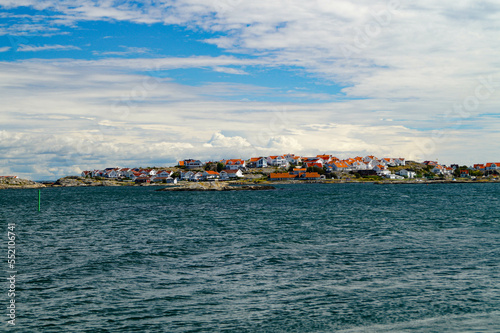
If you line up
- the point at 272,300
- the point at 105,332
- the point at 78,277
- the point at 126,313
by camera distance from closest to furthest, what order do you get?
the point at 105,332, the point at 126,313, the point at 272,300, the point at 78,277

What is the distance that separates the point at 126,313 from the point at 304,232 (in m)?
27.0

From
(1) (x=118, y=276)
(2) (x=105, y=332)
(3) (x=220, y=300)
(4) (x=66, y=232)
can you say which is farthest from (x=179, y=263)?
(4) (x=66, y=232)

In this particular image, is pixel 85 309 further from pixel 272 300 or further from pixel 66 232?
pixel 66 232

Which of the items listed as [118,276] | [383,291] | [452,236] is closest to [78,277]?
[118,276]

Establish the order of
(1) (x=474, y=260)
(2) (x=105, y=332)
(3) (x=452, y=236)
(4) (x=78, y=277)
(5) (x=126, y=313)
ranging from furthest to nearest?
(3) (x=452, y=236) < (1) (x=474, y=260) < (4) (x=78, y=277) < (5) (x=126, y=313) < (2) (x=105, y=332)

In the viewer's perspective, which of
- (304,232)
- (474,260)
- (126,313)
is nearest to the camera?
(126,313)

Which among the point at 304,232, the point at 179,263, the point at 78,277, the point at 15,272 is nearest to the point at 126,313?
the point at 78,277

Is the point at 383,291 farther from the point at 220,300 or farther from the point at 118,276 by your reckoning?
the point at 118,276

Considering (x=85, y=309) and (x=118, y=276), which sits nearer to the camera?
(x=85, y=309)

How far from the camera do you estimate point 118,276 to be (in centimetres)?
2433

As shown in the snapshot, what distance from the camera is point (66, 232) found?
148 ft

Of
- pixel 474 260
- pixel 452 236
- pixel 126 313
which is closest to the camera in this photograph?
pixel 126 313

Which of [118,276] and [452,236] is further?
[452,236]

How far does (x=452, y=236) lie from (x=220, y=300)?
27.8 m
